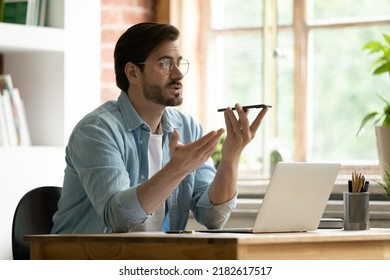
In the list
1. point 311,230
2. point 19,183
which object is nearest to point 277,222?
point 311,230

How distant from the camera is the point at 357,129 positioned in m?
3.96

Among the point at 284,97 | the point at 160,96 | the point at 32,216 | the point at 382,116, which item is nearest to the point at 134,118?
the point at 160,96

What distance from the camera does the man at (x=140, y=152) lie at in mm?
2617

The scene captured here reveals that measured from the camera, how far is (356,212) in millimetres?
A: 2727

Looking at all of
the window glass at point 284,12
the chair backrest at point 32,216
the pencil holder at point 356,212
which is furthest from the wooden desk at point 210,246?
the window glass at point 284,12

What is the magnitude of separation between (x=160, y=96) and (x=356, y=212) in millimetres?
692

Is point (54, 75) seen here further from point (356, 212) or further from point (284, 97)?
point (356, 212)

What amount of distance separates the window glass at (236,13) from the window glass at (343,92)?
12.0 inches

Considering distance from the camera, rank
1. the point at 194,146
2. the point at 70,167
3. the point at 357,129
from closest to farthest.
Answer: the point at 194,146 → the point at 70,167 → the point at 357,129

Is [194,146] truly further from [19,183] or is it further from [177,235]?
[19,183]

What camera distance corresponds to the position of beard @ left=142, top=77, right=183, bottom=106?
2.87 m

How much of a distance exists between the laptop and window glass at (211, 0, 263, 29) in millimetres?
1779

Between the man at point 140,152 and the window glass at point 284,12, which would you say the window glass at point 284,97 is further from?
the man at point 140,152
